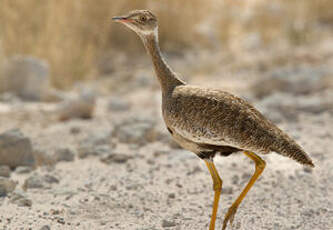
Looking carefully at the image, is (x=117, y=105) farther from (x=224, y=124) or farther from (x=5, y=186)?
(x=224, y=124)

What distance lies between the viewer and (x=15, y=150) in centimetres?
370

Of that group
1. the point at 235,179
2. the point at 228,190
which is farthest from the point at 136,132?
the point at 228,190

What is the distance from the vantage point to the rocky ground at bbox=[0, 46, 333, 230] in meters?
2.99

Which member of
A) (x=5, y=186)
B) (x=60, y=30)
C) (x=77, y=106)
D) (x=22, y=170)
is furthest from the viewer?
(x=60, y=30)

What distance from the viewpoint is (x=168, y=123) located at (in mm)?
2660

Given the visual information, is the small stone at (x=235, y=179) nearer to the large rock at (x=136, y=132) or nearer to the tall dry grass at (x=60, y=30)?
the large rock at (x=136, y=132)

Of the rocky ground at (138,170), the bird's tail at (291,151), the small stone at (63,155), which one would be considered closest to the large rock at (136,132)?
the rocky ground at (138,170)

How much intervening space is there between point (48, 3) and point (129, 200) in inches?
139

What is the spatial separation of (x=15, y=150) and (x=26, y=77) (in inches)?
87.3

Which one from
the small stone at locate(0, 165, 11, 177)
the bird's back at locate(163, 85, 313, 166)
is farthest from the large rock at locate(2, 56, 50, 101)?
the bird's back at locate(163, 85, 313, 166)

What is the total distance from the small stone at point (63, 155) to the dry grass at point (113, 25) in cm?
228

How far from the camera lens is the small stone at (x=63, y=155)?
402 cm

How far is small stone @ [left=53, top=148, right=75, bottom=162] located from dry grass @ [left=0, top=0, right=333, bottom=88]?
2.28 meters

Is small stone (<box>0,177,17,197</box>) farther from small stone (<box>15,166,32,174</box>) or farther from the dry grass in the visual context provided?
the dry grass
